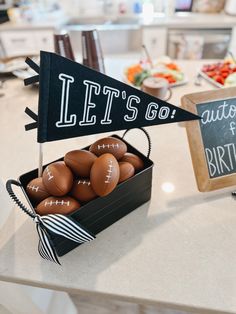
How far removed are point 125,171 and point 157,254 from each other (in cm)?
18

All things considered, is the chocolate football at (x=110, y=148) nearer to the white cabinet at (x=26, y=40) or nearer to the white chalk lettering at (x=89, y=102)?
the white chalk lettering at (x=89, y=102)

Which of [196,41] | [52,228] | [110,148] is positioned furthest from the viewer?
[196,41]

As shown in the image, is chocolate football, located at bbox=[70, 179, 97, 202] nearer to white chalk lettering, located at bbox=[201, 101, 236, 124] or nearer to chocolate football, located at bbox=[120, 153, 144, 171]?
chocolate football, located at bbox=[120, 153, 144, 171]

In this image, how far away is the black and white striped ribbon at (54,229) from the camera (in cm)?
43

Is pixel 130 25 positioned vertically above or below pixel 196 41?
above

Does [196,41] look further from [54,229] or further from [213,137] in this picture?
[54,229]

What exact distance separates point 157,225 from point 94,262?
0.54ft

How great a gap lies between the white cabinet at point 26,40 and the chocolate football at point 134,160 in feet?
7.42

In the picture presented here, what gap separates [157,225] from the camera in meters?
0.56

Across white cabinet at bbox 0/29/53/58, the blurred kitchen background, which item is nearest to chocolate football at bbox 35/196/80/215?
the blurred kitchen background

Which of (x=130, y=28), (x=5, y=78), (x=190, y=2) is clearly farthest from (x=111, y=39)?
(x=5, y=78)

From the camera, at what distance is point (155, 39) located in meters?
2.43

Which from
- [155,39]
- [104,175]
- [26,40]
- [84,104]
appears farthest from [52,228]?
[26,40]

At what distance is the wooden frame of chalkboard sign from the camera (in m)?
0.59
